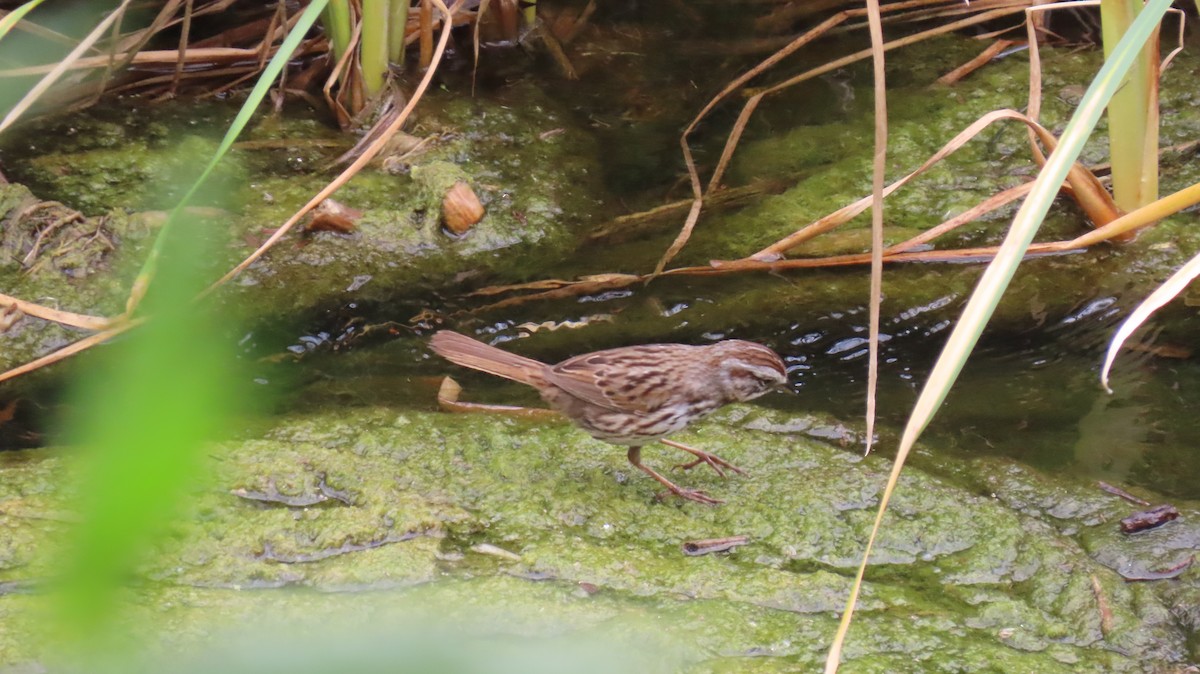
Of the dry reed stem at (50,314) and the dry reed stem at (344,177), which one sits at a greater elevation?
the dry reed stem at (344,177)

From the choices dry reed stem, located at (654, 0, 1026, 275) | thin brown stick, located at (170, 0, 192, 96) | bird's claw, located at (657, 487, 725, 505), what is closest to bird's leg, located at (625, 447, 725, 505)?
bird's claw, located at (657, 487, 725, 505)

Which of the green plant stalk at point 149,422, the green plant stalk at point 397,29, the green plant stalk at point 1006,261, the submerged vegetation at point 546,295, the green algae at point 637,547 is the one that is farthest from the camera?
the green plant stalk at point 397,29

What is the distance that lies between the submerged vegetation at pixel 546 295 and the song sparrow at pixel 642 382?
204mm

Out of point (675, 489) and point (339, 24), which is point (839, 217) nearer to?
point (675, 489)

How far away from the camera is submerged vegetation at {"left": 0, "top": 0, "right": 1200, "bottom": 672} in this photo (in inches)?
92.1

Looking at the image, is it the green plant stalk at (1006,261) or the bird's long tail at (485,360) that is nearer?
the green plant stalk at (1006,261)

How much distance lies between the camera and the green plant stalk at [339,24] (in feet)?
17.0

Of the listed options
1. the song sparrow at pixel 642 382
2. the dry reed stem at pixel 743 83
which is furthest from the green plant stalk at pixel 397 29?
the song sparrow at pixel 642 382

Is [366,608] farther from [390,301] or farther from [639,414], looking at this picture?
[390,301]

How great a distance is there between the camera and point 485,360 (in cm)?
380

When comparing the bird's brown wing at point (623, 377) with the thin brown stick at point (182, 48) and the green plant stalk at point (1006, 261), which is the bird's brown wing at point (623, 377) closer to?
the green plant stalk at point (1006, 261)

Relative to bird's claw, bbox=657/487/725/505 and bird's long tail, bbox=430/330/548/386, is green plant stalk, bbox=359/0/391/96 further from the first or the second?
bird's claw, bbox=657/487/725/505

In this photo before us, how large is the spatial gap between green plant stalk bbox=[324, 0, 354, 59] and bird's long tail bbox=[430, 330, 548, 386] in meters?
2.08

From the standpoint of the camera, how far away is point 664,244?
16.5 feet
